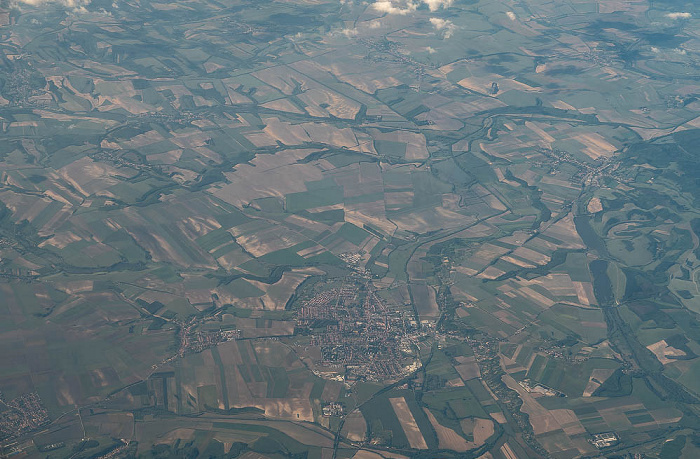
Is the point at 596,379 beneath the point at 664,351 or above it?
above

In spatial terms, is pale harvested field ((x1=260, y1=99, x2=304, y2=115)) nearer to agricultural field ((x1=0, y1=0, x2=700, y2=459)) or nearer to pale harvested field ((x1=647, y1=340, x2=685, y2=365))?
agricultural field ((x1=0, y1=0, x2=700, y2=459))

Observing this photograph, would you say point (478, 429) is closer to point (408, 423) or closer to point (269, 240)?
point (408, 423)

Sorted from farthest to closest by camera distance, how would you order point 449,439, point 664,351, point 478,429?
point 664,351 → point 478,429 → point 449,439

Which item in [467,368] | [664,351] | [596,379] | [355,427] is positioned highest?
[355,427]

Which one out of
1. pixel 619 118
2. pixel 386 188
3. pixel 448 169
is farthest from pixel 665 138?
pixel 386 188

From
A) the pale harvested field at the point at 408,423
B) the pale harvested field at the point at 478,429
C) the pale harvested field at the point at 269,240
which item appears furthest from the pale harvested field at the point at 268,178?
the pale harvested field at the point at 478,429

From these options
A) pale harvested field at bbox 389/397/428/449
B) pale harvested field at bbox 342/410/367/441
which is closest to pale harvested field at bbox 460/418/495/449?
pale harvested field at bbox 389/397/428/449

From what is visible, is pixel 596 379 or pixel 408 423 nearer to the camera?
pixel 408 423

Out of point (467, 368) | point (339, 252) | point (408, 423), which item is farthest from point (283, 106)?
point (408, 423)
